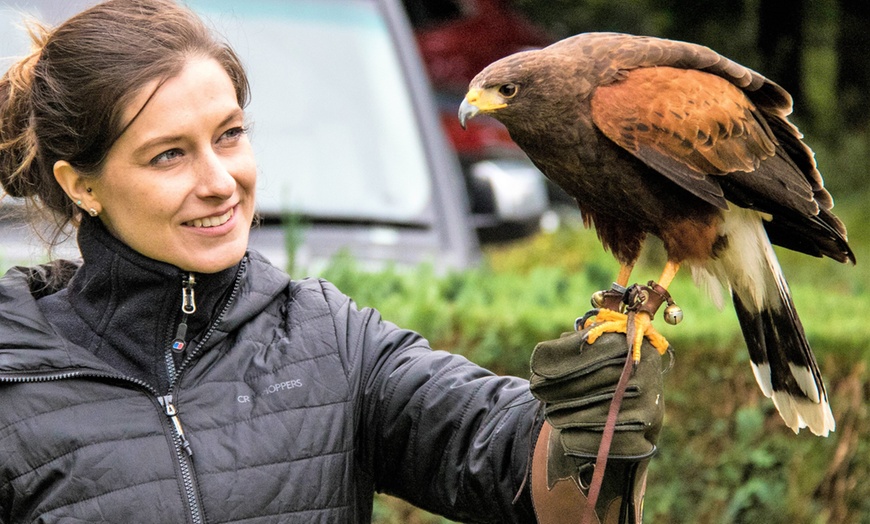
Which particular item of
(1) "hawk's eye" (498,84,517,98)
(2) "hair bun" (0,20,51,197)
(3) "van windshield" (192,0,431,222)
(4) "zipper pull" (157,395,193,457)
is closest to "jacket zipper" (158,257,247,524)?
(4) "zipper pull" (157,395,193,457)

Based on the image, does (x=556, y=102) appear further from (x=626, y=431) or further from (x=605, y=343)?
(x=626, y=431)

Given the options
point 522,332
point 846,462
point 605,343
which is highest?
point 605,343

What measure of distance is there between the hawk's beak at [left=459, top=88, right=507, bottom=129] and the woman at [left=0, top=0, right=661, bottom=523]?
1.57 ft

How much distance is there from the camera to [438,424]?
219 cm

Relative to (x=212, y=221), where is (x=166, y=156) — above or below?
above

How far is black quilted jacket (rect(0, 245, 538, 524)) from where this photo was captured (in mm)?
1972

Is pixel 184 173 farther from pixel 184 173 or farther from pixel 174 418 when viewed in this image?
pixel 174 418

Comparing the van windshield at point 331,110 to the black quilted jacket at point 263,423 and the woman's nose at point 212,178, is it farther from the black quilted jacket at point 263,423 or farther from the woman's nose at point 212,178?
the woman's nose at point 212,178

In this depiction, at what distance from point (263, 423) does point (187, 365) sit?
0.17 metres

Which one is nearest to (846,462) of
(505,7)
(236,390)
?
(236,390)

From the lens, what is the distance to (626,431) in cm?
199

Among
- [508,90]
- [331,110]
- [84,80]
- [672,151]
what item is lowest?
[331,110]

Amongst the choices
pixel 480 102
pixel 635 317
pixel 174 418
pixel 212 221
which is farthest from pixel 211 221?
pixel 635 317

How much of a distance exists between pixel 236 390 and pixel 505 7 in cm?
1022
